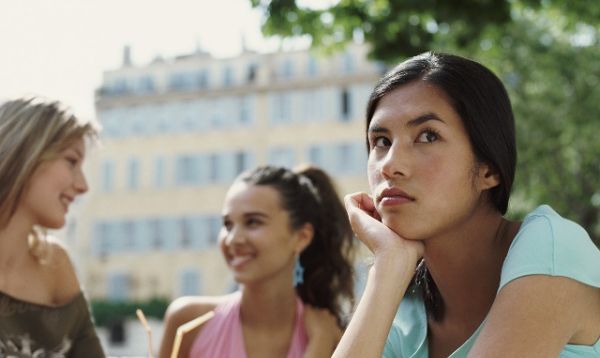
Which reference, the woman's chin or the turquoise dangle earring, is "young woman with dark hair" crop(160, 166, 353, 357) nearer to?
the turquoise dangle earring

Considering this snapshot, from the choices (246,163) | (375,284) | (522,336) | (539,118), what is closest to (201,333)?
(375,284)

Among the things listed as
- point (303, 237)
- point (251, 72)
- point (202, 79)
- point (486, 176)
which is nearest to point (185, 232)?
point (202, 79)

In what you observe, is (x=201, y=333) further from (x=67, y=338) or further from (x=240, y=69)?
(x=240, y=69)

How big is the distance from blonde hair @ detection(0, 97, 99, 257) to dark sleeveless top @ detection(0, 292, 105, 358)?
0.93ft

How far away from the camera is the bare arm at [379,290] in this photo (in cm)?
187

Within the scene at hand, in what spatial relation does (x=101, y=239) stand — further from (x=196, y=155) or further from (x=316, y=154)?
(x=316, y=154)

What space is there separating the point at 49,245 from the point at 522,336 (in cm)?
176

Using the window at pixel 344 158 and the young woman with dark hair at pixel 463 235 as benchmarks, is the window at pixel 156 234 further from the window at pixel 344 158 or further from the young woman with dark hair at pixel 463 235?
the young woman with dark hair at pixel 463 235

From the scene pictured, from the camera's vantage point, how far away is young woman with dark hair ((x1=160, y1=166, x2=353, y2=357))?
10.7 feet

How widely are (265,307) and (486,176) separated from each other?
5.19 ft

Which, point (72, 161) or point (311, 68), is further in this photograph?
point (311, 68)

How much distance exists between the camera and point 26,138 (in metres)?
2.65

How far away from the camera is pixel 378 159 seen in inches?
78.3

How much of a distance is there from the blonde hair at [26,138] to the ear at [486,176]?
141 cm
